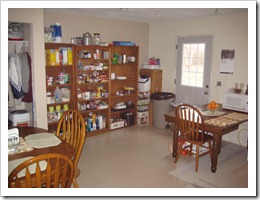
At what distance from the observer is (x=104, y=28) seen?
527 cm

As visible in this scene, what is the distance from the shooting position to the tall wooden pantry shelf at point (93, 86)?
4871mm

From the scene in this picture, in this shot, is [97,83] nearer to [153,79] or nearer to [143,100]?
[143,100]

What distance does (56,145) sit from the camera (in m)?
2.37

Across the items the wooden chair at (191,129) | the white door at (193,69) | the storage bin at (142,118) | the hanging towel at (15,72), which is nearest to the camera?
the wooden chair at (191,129)

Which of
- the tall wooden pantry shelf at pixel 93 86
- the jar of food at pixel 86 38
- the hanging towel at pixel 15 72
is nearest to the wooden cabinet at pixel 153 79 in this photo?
the tall wooden pantry shelf at pixel 93 86

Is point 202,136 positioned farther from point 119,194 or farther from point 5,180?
point 5,180

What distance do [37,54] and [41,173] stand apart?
2.30 metres

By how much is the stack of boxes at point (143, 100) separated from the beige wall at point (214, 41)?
43cm

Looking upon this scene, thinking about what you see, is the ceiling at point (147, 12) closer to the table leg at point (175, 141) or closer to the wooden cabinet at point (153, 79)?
the wooden cabinet at point (153, 79)

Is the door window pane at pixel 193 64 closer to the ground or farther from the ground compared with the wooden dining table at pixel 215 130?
farther from the ground

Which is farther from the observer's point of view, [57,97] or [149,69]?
[149,69]

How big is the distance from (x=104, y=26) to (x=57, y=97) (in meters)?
1.72

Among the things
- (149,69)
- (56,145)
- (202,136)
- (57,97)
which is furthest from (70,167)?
(149,69)

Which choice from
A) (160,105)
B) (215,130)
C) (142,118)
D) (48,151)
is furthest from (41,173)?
(142,118)
